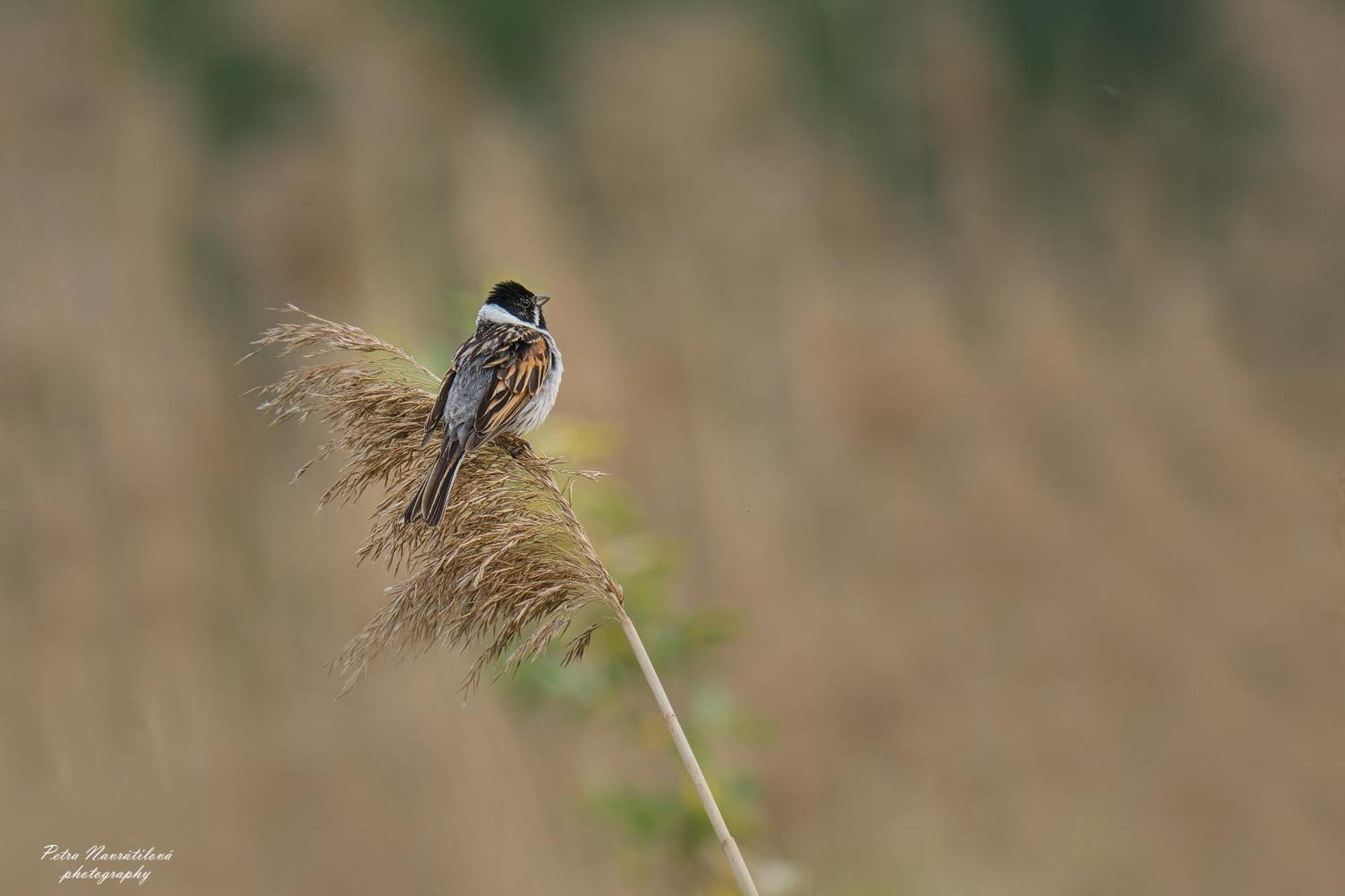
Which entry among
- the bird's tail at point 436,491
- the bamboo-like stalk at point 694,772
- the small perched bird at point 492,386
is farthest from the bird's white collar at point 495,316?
the bamboo-like stalk at point 694,772

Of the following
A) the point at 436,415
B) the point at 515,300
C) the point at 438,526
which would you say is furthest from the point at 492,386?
the point at 515,300

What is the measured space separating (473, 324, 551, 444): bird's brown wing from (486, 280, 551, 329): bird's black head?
0.26m

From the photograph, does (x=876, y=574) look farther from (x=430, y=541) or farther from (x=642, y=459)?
(x=430, y=541)

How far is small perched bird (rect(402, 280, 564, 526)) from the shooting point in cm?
284

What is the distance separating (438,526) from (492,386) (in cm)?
71

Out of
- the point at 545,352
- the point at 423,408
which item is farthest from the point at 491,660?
the point at 545,352

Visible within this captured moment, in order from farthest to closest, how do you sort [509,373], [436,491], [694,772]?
[509,373]
[436,491]
[694,772]

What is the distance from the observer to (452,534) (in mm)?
2684

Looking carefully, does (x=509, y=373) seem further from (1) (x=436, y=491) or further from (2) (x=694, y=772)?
(2) (x=694, y=772)

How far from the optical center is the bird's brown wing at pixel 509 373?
3.16m

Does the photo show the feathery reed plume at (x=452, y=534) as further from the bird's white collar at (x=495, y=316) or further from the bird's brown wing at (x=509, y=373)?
the bird's white collar at (x=495, y=316)

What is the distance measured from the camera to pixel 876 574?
26.3ft

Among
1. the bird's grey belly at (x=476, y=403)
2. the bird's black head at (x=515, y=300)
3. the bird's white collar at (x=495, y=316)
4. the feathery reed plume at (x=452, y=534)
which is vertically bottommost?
the feathery reed plume at (x=452, y=534)

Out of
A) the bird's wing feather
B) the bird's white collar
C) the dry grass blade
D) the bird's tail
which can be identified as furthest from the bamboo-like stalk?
the bird's white collar
